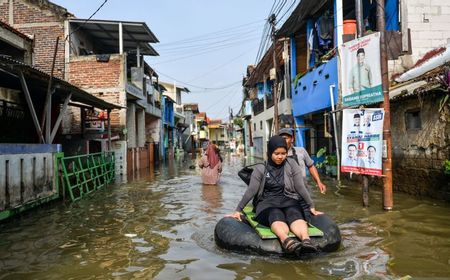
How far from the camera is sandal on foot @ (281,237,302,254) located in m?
4.67

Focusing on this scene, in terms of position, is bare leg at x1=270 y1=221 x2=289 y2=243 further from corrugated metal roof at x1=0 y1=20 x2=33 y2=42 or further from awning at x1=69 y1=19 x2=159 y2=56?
awning at x1=69 y1=19 x2=159 y2=56

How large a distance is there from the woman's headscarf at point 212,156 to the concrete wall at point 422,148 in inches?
221

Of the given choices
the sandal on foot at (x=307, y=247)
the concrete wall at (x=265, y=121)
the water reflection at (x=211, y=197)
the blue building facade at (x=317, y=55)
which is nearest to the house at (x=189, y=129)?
the concrete wall at (x=265, y=121)

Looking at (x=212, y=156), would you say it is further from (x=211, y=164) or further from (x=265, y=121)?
(x=265, y=121)

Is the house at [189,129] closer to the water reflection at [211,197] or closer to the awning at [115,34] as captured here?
the awning at [115,34]

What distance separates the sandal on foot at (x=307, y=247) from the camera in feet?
15.4

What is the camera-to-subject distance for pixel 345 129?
9109 mm

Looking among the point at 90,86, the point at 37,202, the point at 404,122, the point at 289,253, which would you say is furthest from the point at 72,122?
the point at 289,253

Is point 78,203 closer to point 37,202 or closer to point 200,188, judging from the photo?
point 37,202

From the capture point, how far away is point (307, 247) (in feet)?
15.4

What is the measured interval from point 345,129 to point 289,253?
194 inches

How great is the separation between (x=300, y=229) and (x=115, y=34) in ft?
57.6

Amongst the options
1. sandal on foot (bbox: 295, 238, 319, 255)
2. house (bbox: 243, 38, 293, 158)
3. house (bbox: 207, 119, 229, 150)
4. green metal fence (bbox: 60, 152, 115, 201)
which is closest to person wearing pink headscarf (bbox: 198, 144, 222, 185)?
green metal fence (bbox: 60, 152, 115, 201)

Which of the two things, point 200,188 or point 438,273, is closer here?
point 438,273
